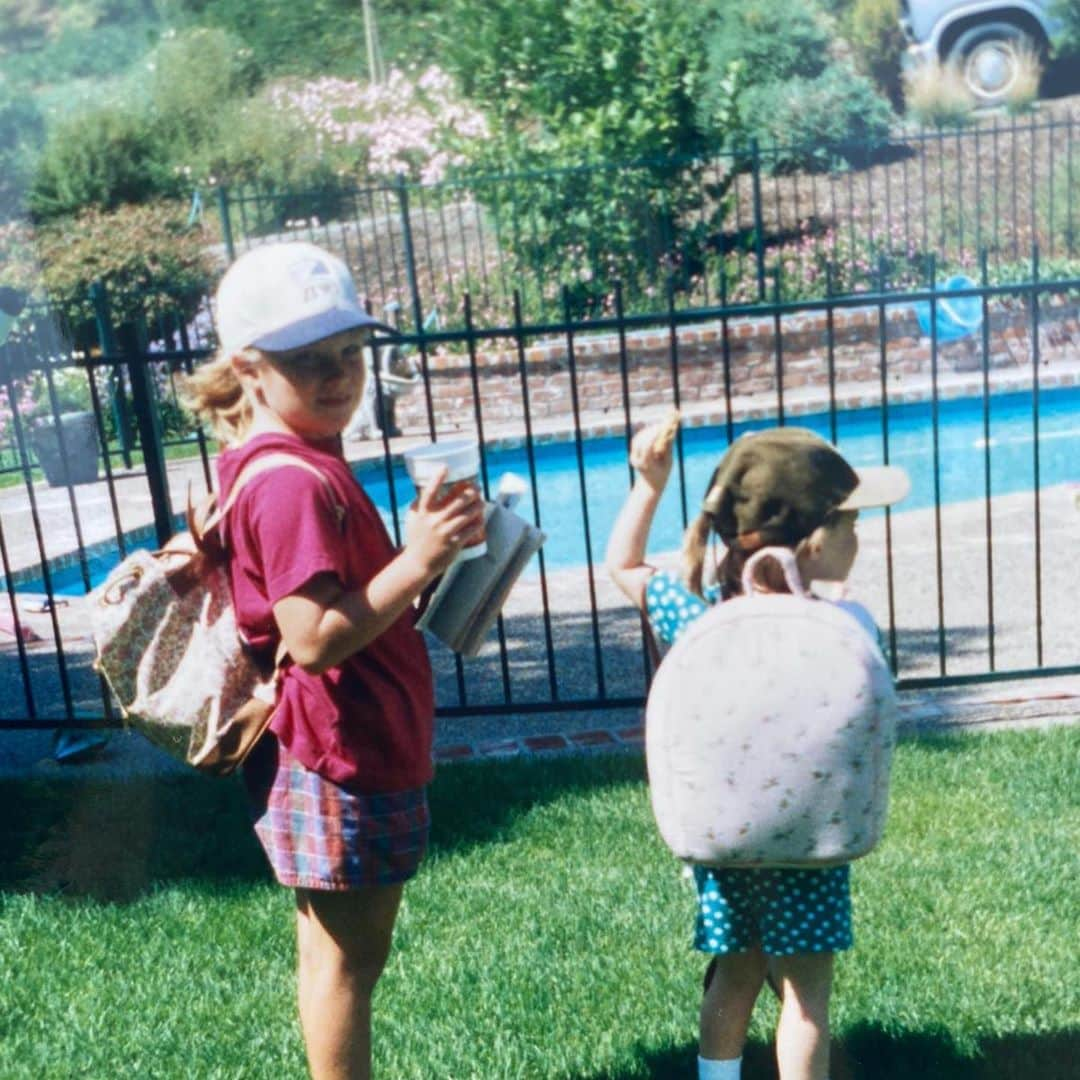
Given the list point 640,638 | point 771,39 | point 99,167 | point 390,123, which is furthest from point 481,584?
point 771,39

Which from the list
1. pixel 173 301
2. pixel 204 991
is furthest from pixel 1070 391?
pixel 204 991

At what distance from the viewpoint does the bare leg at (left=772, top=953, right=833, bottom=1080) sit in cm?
232

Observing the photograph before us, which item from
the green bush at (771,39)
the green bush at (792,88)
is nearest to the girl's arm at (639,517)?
the green bush at (792,88)

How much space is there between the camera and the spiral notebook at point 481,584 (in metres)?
2.34

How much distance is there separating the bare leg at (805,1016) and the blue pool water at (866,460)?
871 cm

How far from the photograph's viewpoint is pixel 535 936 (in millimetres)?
3482

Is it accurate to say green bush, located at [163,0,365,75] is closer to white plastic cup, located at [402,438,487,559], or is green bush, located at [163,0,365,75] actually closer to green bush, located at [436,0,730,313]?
green bush, located at [436,0,730,313]

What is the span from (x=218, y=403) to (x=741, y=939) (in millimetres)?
1067

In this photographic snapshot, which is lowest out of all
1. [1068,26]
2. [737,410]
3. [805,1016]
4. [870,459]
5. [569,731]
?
[870,459]

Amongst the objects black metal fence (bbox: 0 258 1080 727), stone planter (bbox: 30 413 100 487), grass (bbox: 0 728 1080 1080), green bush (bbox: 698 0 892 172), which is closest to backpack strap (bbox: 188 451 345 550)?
grass (bbox: 0 728 1080 1080)

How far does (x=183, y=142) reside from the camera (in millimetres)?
21812

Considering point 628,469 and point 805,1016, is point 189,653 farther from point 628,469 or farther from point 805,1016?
point 628,469

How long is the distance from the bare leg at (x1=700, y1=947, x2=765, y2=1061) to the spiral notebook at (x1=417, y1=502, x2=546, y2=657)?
0.61 meters

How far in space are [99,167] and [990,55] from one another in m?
12.0
